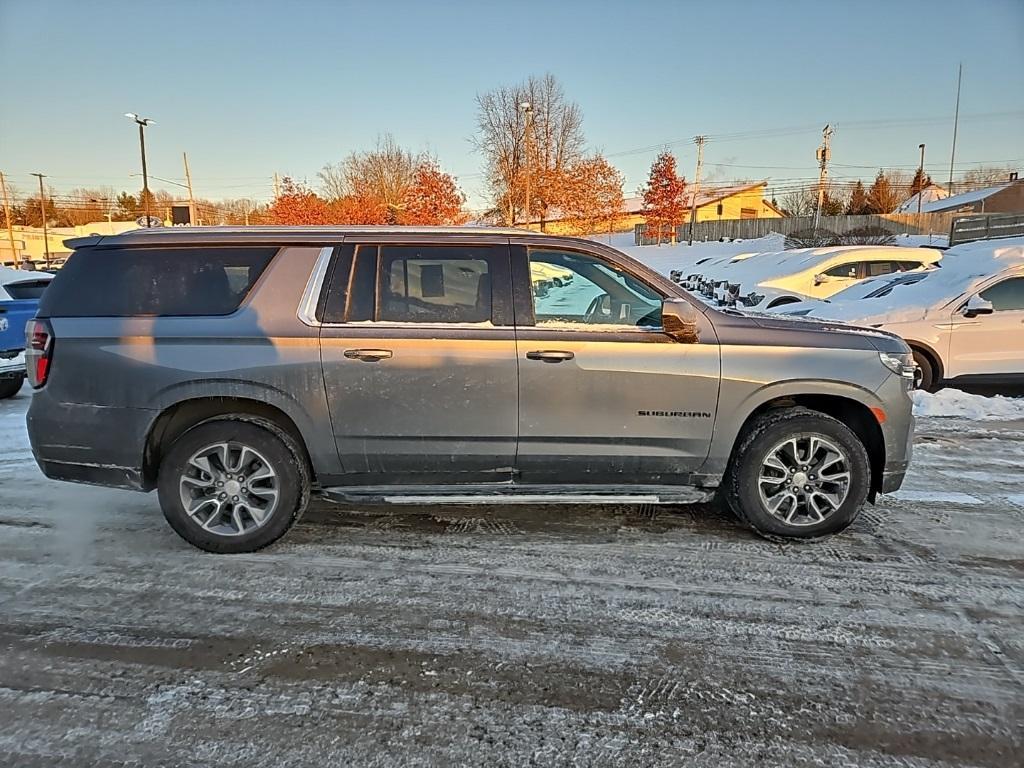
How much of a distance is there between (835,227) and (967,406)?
45.1 meters

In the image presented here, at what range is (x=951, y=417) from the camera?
727cm

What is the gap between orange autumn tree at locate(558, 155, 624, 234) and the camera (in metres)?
36.8

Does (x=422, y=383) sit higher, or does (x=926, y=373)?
(x=422, y=383)

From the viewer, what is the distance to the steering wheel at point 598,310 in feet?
12.6

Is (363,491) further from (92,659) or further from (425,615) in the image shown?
(92,659)

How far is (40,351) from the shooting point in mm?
3730

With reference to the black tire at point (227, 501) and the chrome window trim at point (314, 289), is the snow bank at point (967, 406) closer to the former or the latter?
the chrome window trim at point (314, 289)

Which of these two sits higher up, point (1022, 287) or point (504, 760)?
point (1022, 287)

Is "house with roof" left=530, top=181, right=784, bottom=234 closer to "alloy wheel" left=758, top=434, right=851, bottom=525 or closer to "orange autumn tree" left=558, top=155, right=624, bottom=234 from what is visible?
"orange autumn tree" left=558, top=155, right=624, bottom=234

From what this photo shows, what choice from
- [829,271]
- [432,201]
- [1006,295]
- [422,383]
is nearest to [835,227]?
[432,201]

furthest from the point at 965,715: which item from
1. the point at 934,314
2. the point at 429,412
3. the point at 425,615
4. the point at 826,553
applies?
the point at 934,314

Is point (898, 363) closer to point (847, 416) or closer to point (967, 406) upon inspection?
point (847, 416)

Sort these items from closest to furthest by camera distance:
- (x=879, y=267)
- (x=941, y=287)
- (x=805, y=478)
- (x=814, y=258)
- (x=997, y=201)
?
(x=805, y=478)
(x=941, y=287)
(x=879, y=267)
(x=814, y=258)
(x=997, y=201)

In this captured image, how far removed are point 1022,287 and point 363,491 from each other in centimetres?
870
